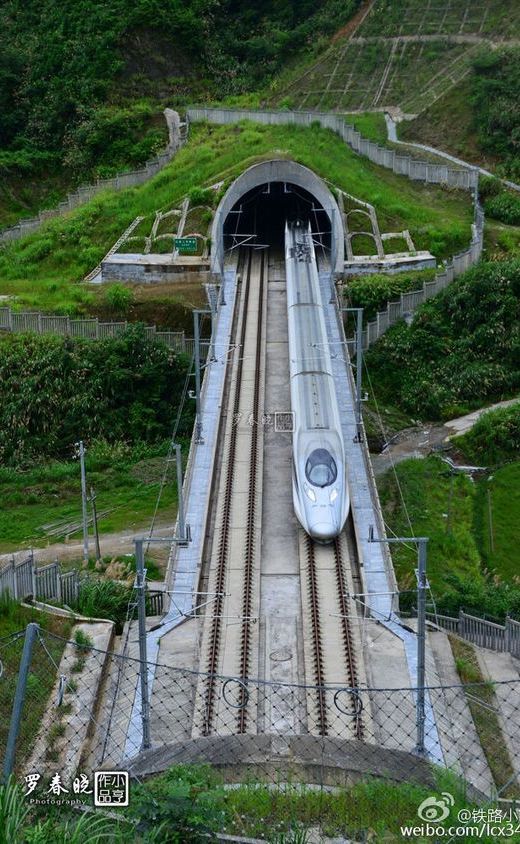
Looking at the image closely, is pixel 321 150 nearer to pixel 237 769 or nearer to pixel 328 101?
pixel 328 101

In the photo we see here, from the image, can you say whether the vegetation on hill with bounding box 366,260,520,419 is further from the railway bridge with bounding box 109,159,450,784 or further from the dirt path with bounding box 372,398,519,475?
the railway bridge with bounding box 109,159,450,784

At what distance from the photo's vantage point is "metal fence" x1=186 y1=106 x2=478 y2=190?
6328cm

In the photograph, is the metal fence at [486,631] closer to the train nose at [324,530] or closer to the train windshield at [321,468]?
the train nose at [324,530]

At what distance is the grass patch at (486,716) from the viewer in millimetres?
22109

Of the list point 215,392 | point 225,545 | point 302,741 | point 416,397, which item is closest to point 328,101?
point 416,397

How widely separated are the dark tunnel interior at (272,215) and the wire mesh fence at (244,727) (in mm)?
36562

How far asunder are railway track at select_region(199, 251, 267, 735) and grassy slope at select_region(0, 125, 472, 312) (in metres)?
10.7

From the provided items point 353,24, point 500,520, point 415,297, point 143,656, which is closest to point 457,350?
point 415,297

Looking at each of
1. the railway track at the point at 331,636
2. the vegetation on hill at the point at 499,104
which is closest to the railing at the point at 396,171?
the vegetation on hill at the point at 499,104

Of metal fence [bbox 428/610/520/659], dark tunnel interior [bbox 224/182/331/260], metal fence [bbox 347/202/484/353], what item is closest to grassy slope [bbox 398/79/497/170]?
dark tunnel interior [bbox 224/182/331/260]

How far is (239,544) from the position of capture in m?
31.5

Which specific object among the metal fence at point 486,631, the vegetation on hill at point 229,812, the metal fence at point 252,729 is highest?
the metal fence at point 486,631

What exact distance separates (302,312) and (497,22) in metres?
48.1

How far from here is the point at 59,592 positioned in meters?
29.6
